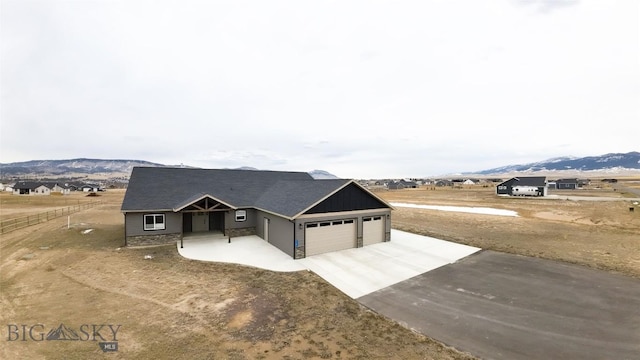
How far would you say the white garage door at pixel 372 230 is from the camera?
20448 millimetres

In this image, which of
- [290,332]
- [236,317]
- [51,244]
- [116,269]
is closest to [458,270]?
[290,332]

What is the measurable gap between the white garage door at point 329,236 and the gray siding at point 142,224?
1073 centimetres

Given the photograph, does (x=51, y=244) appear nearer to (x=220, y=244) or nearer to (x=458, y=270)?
(x=220, y=244)

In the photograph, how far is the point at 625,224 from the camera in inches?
1095

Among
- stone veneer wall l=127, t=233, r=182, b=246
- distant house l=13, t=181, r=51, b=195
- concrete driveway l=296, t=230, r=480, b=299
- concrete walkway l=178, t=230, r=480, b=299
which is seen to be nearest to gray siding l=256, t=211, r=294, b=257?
concrete walkway l=178, t=230, r=480, b=299

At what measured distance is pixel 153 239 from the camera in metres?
20.7

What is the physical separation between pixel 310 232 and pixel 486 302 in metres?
Answer: 10.2

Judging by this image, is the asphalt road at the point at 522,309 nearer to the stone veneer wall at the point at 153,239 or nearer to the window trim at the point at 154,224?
the stone veneer wall at the point at 153,239

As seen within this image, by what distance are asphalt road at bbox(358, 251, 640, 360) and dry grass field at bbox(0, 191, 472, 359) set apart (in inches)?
53.3

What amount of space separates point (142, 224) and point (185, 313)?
13.0 m

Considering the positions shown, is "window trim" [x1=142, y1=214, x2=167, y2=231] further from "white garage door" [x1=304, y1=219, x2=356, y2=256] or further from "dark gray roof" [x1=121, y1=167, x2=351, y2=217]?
"white garage door" [x1=304, y1=219, x2=356, y2=256]

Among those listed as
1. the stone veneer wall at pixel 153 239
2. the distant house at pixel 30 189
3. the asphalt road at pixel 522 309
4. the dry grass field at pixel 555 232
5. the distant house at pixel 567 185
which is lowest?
the asphalt road at pixel 522 309

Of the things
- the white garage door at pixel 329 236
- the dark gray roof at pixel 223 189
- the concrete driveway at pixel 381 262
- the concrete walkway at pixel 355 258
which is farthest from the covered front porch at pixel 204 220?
the concrete driveway at pixel 381 262

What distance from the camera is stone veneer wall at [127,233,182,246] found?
66.0ft
